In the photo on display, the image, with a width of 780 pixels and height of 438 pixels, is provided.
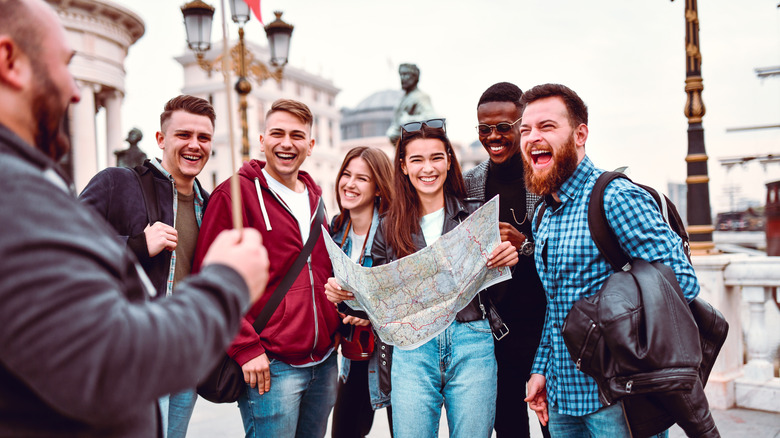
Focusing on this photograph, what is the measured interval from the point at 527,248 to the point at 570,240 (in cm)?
60

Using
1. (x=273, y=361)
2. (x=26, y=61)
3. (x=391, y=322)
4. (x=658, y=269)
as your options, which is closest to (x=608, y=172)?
(x=658, y=269)

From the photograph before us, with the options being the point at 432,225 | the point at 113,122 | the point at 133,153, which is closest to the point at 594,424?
the point at 432,225

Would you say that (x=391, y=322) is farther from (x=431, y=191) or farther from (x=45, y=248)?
(x=45, y=248)

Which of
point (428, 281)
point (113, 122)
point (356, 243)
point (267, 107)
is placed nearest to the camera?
point (428, 281)

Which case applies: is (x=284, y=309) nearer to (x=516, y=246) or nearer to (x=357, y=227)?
(x=357, y=227)

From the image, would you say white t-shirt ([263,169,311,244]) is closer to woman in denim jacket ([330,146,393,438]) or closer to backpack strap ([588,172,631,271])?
woman in denim jacket ([330,146,393,438])

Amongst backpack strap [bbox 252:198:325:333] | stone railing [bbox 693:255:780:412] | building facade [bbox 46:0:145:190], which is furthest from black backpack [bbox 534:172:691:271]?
building facade [bbox 46:0:145:190]

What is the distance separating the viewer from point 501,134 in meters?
3.46

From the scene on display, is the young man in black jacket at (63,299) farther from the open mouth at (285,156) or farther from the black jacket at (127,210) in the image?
the open mouth at (285,156)

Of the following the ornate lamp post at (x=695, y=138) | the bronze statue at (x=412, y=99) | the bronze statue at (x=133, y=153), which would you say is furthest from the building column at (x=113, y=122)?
the ornate lamp post at (x=695, y=138)

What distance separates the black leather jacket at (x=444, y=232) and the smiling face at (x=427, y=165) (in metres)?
0.14

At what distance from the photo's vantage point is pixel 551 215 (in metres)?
2.65

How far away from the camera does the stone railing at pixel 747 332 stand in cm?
500

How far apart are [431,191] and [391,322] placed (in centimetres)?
75
